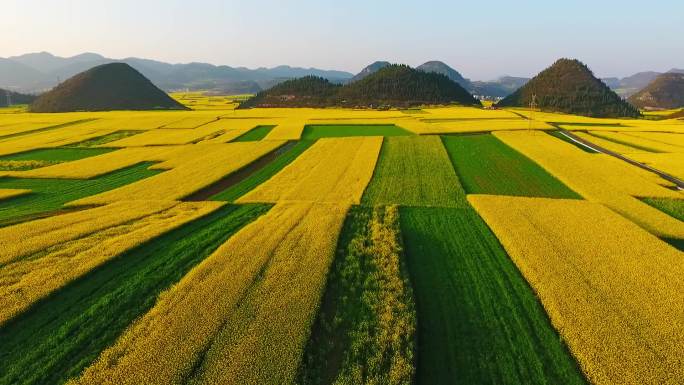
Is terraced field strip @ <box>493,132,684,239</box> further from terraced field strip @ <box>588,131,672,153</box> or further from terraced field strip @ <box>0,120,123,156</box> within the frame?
terraced field strip @ <box>0,120,123,156</box>

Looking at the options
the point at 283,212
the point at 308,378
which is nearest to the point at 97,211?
the point at 283,212

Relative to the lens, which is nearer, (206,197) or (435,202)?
(435,202)

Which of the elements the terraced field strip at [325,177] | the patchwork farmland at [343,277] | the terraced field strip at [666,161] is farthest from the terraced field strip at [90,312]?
the terraced field strip at [666,161]

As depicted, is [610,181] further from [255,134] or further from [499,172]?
[255,134]

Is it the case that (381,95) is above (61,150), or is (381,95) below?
above

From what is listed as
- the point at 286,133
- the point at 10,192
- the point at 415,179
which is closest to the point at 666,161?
the point at 415,179

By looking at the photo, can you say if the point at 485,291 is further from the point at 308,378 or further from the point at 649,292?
the point at 308,378
